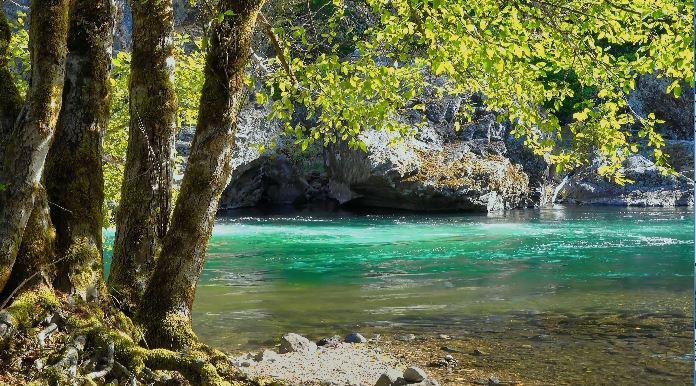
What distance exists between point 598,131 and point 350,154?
29.9 metres

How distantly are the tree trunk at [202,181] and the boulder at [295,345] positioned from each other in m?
3.75

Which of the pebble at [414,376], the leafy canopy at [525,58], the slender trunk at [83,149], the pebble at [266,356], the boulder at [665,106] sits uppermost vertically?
the boulder at [665,106]

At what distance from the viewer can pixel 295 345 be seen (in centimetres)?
1003

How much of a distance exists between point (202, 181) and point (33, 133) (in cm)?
144

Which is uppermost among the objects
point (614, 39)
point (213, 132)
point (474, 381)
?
point (614, 39)

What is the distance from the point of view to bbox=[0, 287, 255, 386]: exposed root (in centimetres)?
481

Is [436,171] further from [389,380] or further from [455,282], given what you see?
[389,380]

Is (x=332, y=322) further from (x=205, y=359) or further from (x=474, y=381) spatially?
(x=205, y=359)

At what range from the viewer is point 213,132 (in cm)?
612

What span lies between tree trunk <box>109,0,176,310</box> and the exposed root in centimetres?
105

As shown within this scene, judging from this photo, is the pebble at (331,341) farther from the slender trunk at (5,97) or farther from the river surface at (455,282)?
the slender trunk at (5,97)

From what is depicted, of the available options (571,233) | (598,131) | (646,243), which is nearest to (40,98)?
(598,131)

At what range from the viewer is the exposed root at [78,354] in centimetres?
481

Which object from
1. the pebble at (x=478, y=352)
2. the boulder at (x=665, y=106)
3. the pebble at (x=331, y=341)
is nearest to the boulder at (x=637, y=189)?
the boulder at (x=665, y=106)
